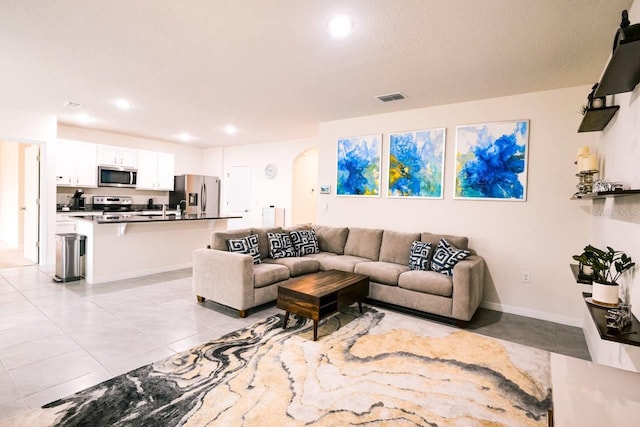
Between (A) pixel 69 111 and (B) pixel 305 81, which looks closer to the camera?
(B) pixel 305 81

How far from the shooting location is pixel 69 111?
5086 mm

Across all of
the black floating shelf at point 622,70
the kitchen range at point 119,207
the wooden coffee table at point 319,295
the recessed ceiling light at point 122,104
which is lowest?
the wooden coffee table at point 319,295

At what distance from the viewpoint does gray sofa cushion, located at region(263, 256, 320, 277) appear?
396 centimetres

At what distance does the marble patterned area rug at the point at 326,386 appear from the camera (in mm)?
1856

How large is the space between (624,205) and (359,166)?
3.36 meters

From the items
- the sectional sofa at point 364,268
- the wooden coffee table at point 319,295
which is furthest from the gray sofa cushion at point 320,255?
the wooden coffee table at point 319,295

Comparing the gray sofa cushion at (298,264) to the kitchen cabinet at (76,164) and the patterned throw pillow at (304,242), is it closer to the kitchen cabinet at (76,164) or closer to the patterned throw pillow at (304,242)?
the patterned throw pillow at (304,242)

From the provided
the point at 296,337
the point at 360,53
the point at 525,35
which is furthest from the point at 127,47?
the point at 525,35

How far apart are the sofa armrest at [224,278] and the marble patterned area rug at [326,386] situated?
1.47 ft

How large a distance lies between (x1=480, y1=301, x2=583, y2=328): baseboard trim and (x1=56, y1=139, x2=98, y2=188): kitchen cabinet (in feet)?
23.8

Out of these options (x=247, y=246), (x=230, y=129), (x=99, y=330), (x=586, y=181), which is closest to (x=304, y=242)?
(x=247, y=246)

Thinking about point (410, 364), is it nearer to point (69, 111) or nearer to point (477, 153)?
point (477, 153)

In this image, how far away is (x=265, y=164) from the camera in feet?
24.2

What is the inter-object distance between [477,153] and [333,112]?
2.08 meters
